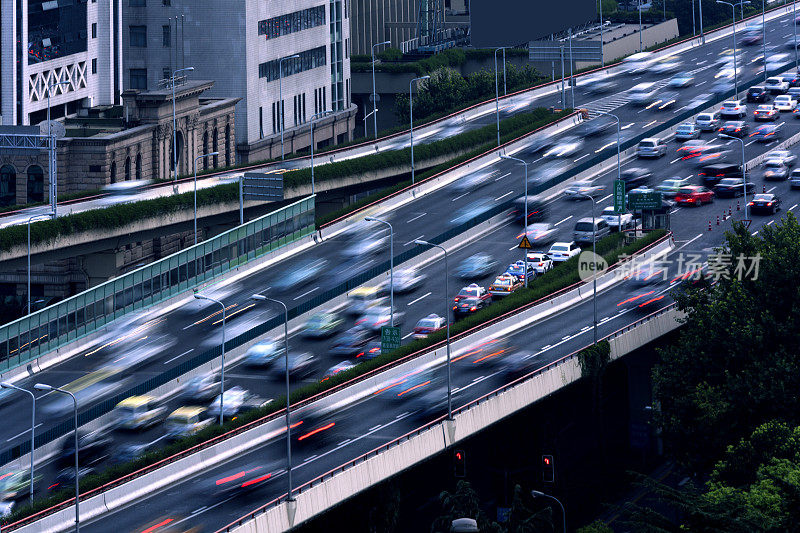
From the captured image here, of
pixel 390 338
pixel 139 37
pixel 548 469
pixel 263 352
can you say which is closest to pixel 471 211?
pixel 263 352

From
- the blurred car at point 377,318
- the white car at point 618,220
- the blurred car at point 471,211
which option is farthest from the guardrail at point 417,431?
the blurred car at point 471,211

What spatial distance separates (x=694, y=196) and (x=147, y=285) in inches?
1990

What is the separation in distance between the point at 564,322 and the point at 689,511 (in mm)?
35024

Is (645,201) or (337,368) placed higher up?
(645,201)

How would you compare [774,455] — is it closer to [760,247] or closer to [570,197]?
[760,247]

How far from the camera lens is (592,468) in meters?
115

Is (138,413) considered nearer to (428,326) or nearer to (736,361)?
(428,326)

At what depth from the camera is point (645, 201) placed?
134125mm

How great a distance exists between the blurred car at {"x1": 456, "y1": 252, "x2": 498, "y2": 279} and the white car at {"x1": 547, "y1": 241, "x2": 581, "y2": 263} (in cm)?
463

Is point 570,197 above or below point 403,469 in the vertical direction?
above

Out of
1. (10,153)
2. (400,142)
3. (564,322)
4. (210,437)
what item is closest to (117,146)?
(10,153)

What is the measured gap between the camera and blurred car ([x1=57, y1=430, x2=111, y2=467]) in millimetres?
92500

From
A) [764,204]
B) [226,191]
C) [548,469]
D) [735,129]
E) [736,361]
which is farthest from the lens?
[735,129]

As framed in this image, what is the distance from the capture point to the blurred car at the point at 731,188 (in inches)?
5699
